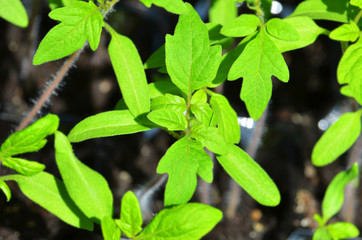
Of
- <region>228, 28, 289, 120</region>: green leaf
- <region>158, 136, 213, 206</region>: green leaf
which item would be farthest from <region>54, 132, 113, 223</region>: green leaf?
<region>228, 28, 289, 120</region>: green leaf

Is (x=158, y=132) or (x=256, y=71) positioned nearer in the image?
(x=256, y=71)

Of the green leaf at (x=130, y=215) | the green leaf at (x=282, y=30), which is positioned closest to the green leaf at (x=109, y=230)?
the green leaf at (x=130, y=215)

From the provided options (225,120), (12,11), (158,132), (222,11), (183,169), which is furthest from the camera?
(158,132)

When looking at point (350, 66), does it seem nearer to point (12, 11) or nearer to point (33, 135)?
point (33, 135)

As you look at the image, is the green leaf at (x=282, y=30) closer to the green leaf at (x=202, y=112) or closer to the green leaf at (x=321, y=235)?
the green leaf at (x=202, y=112)

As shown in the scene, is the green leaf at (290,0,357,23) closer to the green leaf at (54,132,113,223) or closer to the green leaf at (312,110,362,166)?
the green leaf at (312,110,362,166)

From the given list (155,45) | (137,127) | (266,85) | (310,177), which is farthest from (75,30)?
(310,177)

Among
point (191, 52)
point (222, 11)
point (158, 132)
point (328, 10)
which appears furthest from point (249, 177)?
point (158, 132)

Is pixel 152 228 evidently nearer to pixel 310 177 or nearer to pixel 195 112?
pixel 195 112
